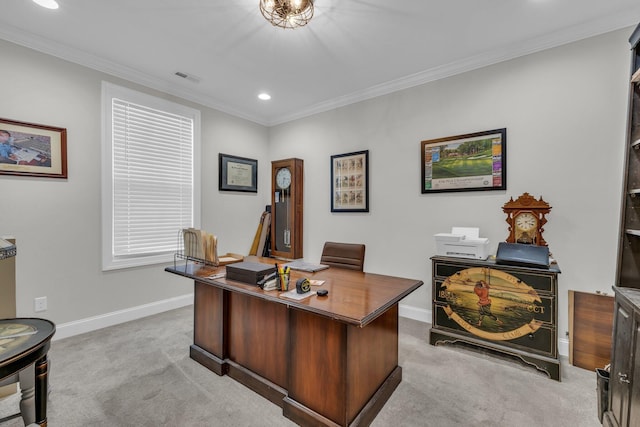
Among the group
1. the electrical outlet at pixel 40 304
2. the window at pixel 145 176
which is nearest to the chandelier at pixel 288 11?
the window at pixel 145 176

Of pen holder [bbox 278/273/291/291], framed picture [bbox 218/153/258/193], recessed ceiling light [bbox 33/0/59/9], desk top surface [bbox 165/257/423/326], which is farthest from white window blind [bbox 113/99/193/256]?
pen holder [bbox 278/273/291/291]

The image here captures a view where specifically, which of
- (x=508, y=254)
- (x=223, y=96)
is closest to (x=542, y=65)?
(x=508, y=254)

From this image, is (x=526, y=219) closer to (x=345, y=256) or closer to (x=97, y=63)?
(x=345, y=256)

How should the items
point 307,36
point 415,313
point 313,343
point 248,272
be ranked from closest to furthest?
point 313,343
point 248,272
point 307,36
point 415,313

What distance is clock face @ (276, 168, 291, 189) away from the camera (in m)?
4.21


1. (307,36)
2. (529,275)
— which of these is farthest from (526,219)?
(307,36)

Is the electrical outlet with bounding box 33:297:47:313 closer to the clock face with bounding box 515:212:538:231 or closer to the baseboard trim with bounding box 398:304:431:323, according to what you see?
the baseboard trim with bounding box 398:304:431:323

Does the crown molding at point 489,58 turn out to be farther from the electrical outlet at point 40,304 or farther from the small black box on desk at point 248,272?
the electrical outlet at point 40,304

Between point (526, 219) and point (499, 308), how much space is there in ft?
2.67

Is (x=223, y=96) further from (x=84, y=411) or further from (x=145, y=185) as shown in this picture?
(x=84, y=411)

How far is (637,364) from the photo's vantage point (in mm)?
1281

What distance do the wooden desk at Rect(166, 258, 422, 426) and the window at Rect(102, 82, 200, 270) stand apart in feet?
4.56

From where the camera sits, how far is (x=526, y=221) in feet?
8.05

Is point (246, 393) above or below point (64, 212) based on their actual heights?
below
